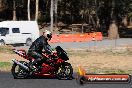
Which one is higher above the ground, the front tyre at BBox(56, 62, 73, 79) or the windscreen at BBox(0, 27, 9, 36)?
the front tyre at BBox(56, 62, 73, 79)

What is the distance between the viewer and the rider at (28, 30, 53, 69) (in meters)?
15.4

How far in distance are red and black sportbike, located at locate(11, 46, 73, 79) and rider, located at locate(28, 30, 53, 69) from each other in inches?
6.9

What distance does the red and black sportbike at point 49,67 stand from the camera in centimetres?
1561

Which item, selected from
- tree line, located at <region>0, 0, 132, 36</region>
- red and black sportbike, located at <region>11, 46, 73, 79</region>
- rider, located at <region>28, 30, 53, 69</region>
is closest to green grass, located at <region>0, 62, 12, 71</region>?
red and black sportbike, located at <region>11, 46, 73, 79</region>

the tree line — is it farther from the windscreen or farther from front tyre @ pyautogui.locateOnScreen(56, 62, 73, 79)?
front tyre @ pyautogui.locateOnScreen(56, 62, 73, 79)

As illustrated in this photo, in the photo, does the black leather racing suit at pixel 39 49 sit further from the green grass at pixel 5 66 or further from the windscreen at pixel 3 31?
the windscreen at pixel 3 31

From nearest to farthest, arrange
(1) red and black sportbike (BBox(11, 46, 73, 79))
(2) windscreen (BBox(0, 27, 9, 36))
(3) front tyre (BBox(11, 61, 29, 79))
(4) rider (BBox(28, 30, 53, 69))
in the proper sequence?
(4) rider (BBox(28, 30, 53, 69)) → (1) red and black sportbike (BBox(11, 46, 73, 79)) → (3) front tyre (BBox(11, 61, 29, 79)) → (2) windscreen (BBox(0, 27, 9, 36))

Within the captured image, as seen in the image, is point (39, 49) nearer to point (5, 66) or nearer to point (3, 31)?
point (5, 66)

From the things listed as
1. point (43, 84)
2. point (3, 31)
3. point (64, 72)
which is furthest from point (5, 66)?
point (3, 31)

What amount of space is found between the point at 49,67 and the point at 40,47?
0.80m

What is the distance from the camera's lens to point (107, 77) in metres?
8.68

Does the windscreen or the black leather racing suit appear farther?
the windscreen

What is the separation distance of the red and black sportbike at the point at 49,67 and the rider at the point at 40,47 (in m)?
0.17

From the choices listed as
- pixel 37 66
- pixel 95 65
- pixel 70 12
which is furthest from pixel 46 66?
pixel 70 12
